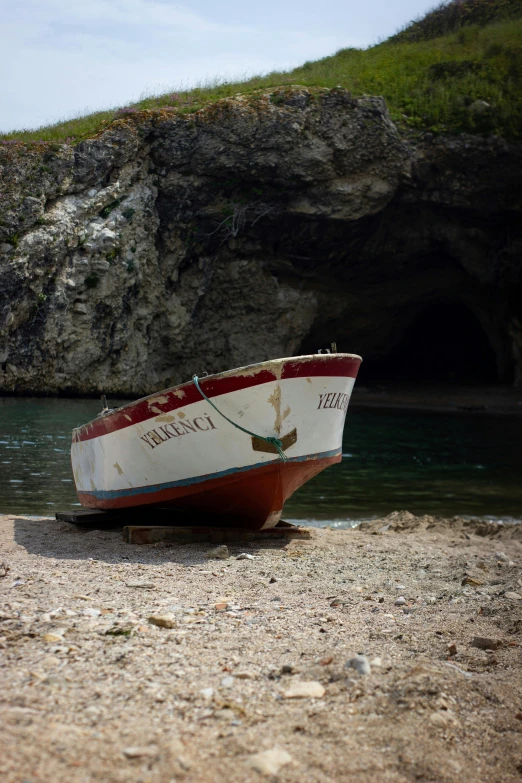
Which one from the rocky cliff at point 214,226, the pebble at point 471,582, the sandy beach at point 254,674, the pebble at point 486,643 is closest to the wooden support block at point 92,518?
the sandy beach at point 254,674

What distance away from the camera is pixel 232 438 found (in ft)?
21.2

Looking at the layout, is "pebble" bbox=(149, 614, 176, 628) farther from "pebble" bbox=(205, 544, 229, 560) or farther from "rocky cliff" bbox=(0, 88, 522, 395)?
"rocky cliff" bbox=(0, 88, 522, 395)

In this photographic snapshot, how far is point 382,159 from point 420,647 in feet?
79.8

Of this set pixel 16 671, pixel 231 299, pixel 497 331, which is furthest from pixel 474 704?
pixel 497 331

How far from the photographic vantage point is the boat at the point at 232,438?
6.38 meters

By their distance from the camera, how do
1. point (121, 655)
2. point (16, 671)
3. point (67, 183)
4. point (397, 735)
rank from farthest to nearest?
point (67, 183) → point (121, 655) → point (16, 671) → point (397, 735)

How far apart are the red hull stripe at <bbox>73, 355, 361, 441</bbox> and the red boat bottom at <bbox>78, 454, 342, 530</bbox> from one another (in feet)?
Answer: 2.70

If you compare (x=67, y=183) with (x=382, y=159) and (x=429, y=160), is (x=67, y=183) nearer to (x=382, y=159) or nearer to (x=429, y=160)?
(x=382, y=159)

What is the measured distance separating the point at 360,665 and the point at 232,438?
358 centimetres

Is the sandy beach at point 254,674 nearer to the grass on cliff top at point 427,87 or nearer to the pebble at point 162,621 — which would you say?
the pebble at point 162,621

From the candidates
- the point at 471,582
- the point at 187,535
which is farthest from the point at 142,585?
the point at 471,582

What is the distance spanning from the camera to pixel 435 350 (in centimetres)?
3853

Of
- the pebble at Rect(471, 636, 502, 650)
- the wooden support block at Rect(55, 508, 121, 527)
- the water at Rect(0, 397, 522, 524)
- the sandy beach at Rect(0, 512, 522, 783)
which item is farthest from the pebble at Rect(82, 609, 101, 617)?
the water at Rect(0, 397, 522, 524)

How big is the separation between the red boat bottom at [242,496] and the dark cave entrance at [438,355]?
2783cm
